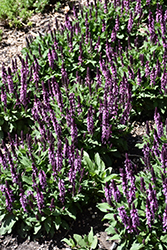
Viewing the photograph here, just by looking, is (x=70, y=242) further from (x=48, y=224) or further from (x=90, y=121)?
(x=90, y=121)

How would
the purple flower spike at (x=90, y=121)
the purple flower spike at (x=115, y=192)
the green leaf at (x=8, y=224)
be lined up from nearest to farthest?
the purple flower spike at (x=115, y=192)
the green leaf at (x=8, y=224)
the purple flower spike at (x=90, y=121)

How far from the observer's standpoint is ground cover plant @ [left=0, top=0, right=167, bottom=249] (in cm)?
451

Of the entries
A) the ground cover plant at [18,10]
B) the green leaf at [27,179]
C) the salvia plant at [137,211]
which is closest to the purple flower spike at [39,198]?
the green leaf at [27,179]

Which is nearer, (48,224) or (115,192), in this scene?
(115,192)

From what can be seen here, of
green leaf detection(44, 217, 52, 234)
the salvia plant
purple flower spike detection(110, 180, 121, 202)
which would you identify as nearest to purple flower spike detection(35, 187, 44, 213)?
green leaf detection(44, 217, 52, 234)

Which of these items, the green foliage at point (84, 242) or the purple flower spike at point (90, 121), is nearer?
the green foliage at point (84, 242)

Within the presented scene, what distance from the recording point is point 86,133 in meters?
5.76

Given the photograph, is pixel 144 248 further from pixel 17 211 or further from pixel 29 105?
pixel 29 105

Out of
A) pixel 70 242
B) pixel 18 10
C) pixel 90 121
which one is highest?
pixel 18 10

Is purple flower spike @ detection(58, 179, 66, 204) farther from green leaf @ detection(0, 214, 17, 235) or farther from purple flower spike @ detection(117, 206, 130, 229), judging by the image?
purple flower spike @ detection(117, 206, 130, 229)

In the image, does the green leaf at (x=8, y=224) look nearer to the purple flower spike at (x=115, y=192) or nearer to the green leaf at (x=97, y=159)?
the green leaf at (x=97, y=159)

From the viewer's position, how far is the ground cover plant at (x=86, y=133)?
451cm

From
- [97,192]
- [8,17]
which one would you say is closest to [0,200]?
[97,192]

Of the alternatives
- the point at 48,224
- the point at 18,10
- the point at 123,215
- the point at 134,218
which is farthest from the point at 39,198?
the point at 18,10
